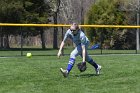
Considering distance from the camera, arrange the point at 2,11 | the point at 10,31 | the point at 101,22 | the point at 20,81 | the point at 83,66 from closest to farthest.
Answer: the point at 20,81 < the point at 83,66 < the point at 10,31 < the point at 2,11 < the point at 101,22

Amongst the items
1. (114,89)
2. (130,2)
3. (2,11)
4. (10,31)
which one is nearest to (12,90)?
A: (114,89)

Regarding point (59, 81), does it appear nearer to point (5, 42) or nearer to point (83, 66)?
point (83, 66)

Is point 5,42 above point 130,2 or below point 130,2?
below

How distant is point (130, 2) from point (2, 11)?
14.7 metres

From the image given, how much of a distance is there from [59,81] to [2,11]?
28.3 metres

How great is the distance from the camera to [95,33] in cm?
3309

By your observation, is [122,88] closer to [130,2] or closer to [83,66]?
[83,66]

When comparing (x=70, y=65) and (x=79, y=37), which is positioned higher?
(x=79, y=37)

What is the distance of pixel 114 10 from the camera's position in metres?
43.3

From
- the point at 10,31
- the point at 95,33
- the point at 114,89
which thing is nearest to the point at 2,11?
the point at 10,31

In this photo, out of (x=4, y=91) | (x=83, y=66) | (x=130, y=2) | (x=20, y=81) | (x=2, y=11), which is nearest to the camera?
(x=4, y=91)

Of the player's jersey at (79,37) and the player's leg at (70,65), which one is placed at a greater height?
the player's jersey at (79,37)

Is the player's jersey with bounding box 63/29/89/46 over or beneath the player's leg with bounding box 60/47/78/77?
over

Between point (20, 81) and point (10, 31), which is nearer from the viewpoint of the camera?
point (20, 81)
